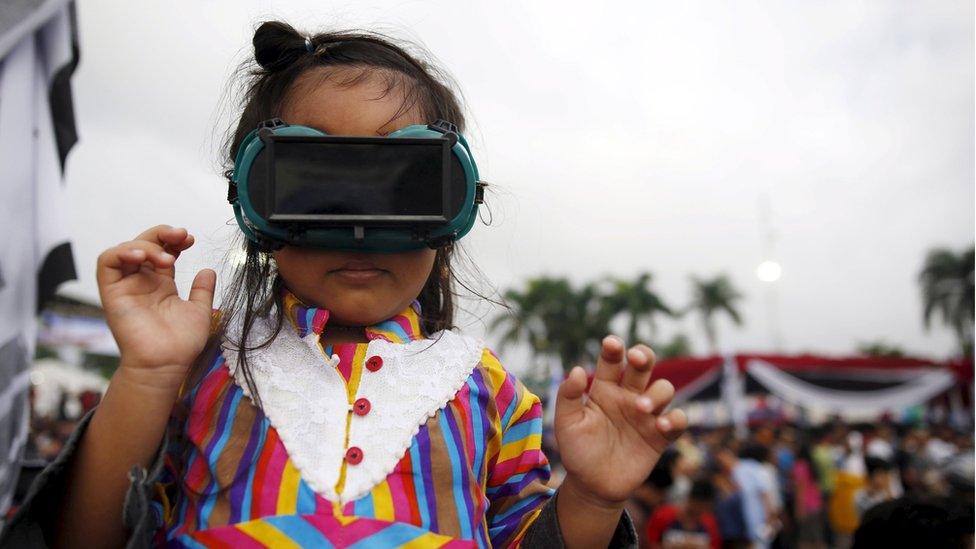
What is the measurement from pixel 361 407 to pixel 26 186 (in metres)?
1.07

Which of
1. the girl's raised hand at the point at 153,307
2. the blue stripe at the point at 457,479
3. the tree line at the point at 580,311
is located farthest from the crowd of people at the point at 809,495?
the tree line at the point at 580,311

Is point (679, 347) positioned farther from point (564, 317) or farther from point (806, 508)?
point (806, 508)

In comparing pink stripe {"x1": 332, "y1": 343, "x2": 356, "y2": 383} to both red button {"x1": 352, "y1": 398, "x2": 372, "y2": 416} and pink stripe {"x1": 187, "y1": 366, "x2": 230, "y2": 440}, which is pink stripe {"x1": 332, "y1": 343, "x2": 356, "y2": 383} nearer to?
red button {"x1": 352, "y1": 398, "x2": 372, "y2": 416}

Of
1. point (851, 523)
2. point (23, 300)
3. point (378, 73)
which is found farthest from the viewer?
point (851, 523)

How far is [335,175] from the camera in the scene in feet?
4.15

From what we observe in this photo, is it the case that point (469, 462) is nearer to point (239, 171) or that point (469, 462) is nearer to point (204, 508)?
point (204, 508)

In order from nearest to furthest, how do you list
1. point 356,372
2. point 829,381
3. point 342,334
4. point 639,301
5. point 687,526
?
point 356,372, point 342,334, point 687,526, point 829,381, point 639,301

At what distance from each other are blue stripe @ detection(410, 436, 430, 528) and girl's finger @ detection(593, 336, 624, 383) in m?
0.36

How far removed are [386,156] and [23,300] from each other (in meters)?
1.01

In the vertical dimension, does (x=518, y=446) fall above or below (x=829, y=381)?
above

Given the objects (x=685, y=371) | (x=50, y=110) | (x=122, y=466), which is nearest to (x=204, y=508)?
(x=122, y=466)

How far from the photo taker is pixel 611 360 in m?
1.31

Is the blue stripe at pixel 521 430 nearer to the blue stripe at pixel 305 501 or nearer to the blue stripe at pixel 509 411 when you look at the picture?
the blue stripe at pixel 509 411

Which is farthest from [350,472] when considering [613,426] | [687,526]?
[687,526]
